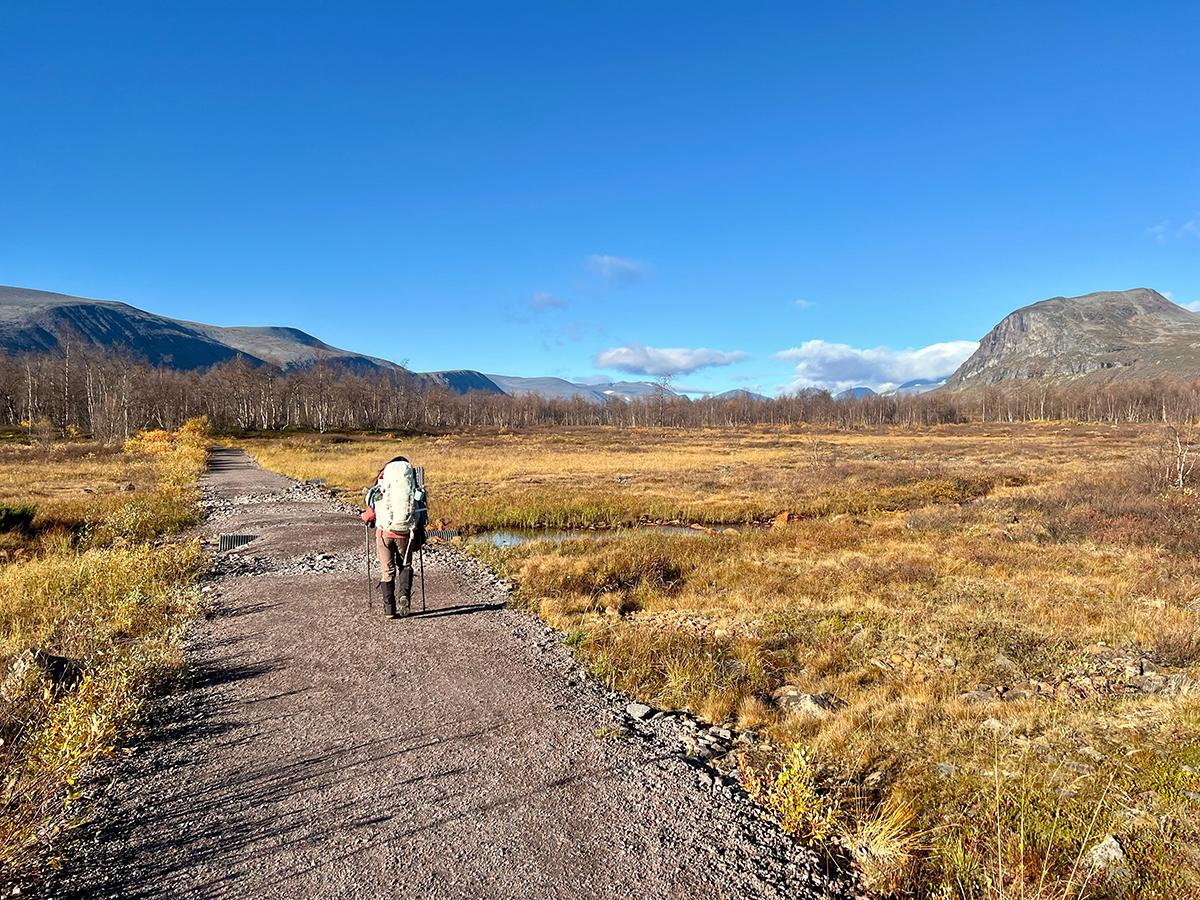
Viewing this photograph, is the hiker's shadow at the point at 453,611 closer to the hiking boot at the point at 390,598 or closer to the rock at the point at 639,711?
the hiking boot at the point at 390,598

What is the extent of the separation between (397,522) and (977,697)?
7875 millimetres

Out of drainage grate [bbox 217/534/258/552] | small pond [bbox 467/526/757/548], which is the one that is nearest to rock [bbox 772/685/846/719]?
small pond [bbox 467/526/757/548]

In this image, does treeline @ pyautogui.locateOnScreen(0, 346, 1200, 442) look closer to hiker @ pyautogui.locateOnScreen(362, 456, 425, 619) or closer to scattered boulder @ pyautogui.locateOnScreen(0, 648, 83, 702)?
hiker @ pyautogui.locateOnScreen(362, 456, 425, 619)

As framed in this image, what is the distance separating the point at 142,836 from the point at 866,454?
179 feet

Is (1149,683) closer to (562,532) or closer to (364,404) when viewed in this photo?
(562,532)

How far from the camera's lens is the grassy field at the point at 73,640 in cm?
409

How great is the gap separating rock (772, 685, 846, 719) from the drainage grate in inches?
531

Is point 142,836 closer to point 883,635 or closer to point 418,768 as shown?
point 418,768

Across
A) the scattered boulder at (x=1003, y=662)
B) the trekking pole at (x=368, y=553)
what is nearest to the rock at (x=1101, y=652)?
the scattered boulder at (x=1003, y=662)

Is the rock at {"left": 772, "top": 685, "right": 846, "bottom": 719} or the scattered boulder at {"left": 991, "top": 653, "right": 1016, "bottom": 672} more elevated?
the rock at {"left": 772, "top": 685, "right": 846, "bottom": 719}

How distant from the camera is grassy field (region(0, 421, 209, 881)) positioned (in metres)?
4.09

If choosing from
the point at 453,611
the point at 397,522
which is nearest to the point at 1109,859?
the point at 453,611

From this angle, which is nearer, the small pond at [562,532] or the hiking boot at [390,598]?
the hiking boot at [390,598]

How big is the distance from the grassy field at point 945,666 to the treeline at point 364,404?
2204 inches
